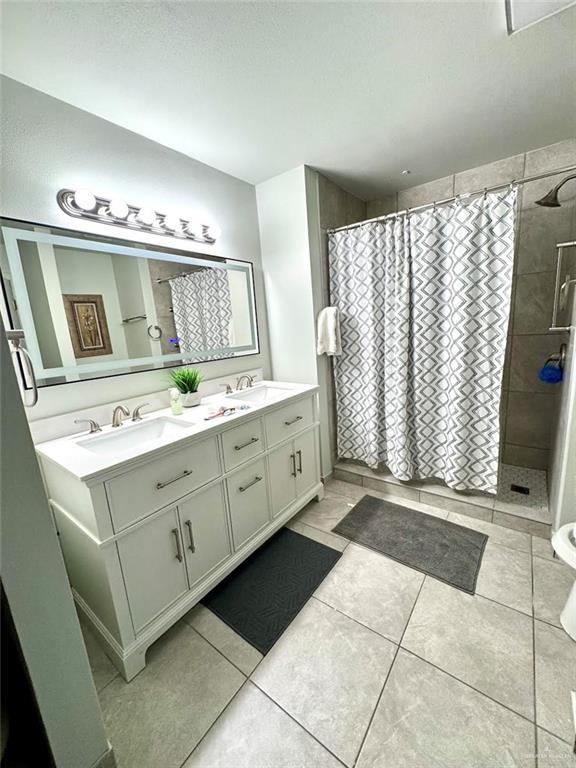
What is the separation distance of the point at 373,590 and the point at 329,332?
154 centimetres

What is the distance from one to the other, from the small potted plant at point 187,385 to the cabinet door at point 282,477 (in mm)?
558

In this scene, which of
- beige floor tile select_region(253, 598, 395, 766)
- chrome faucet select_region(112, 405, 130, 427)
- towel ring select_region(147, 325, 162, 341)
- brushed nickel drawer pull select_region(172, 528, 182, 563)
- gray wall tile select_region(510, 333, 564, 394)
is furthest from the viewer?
gray wall tile select_region(510, 333, 564, 394)

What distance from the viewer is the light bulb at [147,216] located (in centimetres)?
159

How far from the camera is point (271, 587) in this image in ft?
4.99

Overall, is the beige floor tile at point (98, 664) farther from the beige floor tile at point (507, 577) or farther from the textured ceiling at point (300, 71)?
the textured ceiling at point (300, 71)

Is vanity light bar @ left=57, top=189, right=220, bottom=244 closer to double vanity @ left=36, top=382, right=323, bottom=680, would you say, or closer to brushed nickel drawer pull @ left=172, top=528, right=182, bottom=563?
double vanity @ left=36, top=382, right=323, bottom=680

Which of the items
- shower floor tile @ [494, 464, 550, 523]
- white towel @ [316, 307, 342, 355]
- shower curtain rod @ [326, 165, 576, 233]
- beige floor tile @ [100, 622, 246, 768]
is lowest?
beige floor tile @ [100, 622, 246, 768]

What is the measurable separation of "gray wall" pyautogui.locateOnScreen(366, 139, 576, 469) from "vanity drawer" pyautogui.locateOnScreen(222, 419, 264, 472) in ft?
6.62

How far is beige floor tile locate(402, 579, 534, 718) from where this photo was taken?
3.51 ft

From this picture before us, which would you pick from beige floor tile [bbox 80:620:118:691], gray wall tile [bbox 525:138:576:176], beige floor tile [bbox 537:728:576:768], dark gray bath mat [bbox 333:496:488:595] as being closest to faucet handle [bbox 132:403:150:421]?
beige floor tile [bbox 80:620:118:691]

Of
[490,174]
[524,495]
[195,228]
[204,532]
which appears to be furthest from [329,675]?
[490,174]

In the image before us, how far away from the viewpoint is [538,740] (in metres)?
0.93

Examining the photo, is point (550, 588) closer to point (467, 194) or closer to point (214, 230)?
point (467, 194)

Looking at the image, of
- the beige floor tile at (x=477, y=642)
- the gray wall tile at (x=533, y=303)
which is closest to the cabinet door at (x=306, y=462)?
the beige floor tile at (x=477, y=642)
